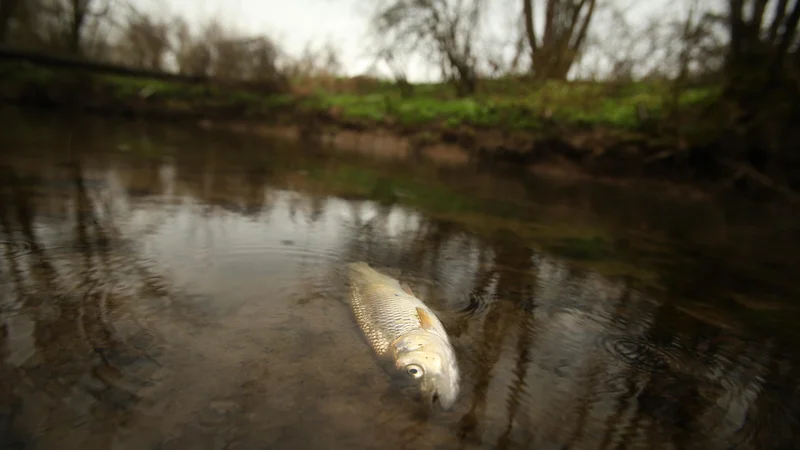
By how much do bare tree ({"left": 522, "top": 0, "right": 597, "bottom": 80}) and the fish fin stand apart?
16.3 metres

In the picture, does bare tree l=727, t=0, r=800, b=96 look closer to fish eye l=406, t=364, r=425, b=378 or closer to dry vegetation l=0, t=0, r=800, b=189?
dry vegetation l=0, t=0, r=800, b=189

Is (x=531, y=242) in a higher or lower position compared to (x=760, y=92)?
lower

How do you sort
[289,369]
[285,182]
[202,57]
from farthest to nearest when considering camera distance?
[202,57]
[285,182]
[289,369]

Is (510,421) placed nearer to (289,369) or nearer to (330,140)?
(289,369)

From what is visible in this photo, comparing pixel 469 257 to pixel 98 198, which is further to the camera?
pixel 98 198

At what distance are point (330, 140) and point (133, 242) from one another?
18407 millimetres

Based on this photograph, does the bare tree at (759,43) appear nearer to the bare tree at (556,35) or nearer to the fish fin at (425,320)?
the bare tree at (556,35)

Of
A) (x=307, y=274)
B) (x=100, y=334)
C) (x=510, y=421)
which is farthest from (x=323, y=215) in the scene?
(x=510, y=421)

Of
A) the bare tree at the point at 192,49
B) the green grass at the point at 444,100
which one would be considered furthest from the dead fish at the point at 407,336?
the bare tree at the point at 192,49

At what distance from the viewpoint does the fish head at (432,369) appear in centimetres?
236

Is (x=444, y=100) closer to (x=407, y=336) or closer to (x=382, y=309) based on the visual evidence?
(x=382, y=309)

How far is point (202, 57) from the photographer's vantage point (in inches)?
963

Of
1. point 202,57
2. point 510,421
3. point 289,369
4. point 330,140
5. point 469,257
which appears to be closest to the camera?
point 510,421

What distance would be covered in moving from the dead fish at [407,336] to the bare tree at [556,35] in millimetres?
15986
